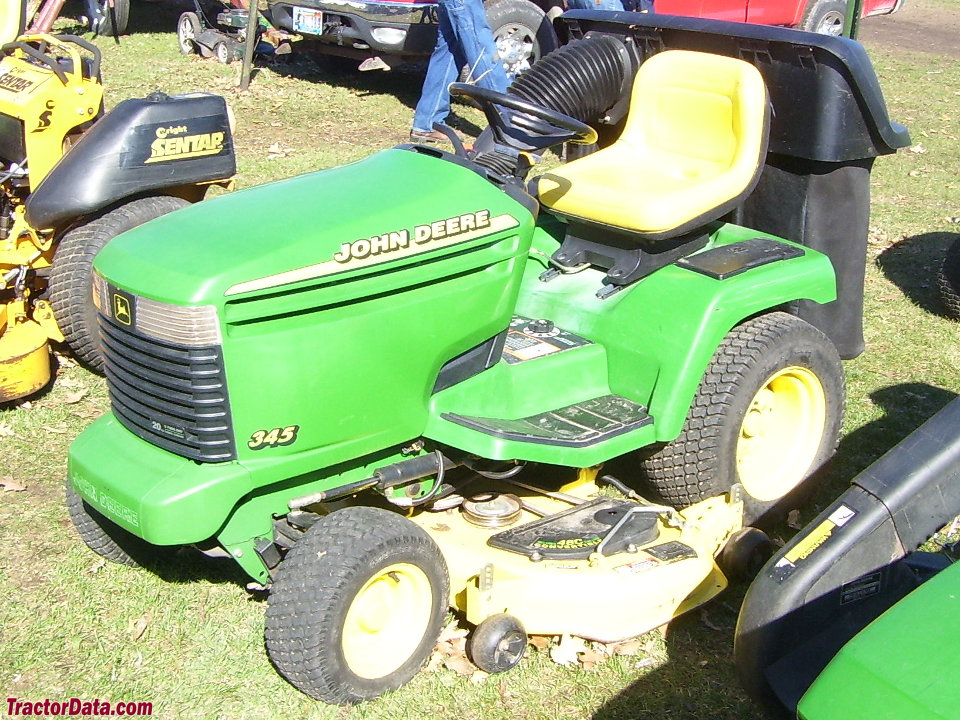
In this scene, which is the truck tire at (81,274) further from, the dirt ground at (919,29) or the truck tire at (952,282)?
the dirt ground at (919,29)

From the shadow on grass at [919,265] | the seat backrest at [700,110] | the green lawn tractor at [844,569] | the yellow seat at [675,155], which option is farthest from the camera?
the shadow on grass at [919,265]

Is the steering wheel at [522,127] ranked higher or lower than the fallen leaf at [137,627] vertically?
higher

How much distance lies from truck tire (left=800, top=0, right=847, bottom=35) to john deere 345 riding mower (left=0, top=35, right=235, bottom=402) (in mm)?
7622

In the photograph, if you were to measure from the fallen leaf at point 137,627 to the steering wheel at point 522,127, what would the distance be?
1.83 m

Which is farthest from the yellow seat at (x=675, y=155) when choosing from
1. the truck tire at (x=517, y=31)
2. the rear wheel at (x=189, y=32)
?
the rear wheel at (x=189, y=32)

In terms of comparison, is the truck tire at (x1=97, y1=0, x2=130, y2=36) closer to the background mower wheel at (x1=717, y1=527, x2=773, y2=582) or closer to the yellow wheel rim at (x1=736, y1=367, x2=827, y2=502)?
the yellow wheel rim at (x1=736, y1=367, x2=827, y2=502)

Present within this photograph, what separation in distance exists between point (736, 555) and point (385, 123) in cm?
593

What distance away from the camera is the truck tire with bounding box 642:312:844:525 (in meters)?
3.68

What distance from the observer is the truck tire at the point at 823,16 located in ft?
35.8

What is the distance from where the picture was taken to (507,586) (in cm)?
320

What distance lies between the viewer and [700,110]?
414 cm

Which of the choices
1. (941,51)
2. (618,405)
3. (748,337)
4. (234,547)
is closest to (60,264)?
(234,547)

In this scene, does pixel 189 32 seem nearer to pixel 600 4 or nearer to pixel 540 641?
pixel 600 4

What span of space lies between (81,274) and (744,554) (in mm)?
2783
